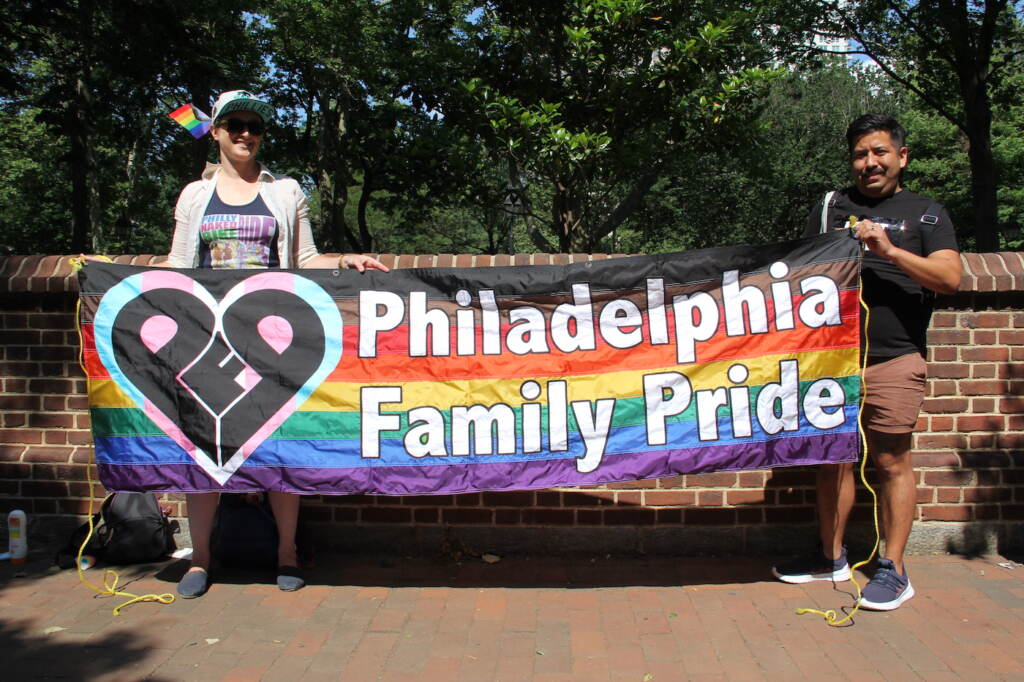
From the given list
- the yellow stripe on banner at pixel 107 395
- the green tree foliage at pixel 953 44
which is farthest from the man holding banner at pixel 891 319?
the green tree foliage at pixel 953 44

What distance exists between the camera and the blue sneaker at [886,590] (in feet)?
12.9

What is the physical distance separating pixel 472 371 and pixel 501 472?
1.66 feet

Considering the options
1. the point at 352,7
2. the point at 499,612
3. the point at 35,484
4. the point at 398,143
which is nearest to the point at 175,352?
the point at 35,484

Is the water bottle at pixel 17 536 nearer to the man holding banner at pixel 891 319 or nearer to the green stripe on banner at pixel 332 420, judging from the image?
the green stripe on banner at pixel 332 420

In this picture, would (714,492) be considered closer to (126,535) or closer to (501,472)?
(501,472)

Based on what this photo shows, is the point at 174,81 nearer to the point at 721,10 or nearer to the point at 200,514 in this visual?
the point at 721,10

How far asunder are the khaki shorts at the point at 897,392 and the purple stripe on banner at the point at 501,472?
175 mm

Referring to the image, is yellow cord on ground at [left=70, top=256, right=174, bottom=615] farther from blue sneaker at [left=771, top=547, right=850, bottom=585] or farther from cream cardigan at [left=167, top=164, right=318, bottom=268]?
blue sneaker at [left=771, top=547, right=850, bottom=585]

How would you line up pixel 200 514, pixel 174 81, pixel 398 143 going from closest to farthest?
pixel 200 514
pixel 174 81
pixel 398 143

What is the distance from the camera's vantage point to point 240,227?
4.23 metres

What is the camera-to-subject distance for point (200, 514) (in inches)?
171

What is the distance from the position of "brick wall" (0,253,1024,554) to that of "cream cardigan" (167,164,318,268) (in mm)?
498

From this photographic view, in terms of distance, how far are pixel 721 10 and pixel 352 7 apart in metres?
6.65

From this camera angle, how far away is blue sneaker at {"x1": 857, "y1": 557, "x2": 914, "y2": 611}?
394 centimetres
